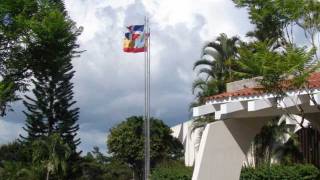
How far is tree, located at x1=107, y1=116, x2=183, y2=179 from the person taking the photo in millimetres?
36438

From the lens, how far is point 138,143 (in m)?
37.0

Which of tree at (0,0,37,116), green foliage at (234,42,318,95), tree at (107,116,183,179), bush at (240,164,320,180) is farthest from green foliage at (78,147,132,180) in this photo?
green foliage at (234,42,318,95)

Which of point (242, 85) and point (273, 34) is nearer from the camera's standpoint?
point (273, 34)

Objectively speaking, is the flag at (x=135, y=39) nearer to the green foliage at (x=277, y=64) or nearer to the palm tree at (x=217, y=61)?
the palm tree at (x=217, y=61)

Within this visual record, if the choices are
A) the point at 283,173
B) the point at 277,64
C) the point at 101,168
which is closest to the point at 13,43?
the point at 101,168

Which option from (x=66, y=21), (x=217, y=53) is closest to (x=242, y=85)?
(x=217, y=53)

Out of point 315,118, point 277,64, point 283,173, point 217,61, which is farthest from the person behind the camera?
point 217,61

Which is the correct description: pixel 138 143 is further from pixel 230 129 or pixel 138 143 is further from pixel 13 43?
pixel 230 129

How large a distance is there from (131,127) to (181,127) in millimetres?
2967

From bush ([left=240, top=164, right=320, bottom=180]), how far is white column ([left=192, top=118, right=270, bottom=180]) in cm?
261

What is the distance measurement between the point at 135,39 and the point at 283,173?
16.2 m

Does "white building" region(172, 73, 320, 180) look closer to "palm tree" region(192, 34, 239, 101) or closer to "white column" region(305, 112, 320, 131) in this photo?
"white column" region(305, 112, 320, 131)

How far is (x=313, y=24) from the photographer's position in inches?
468

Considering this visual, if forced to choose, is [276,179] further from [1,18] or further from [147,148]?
[1,18]
